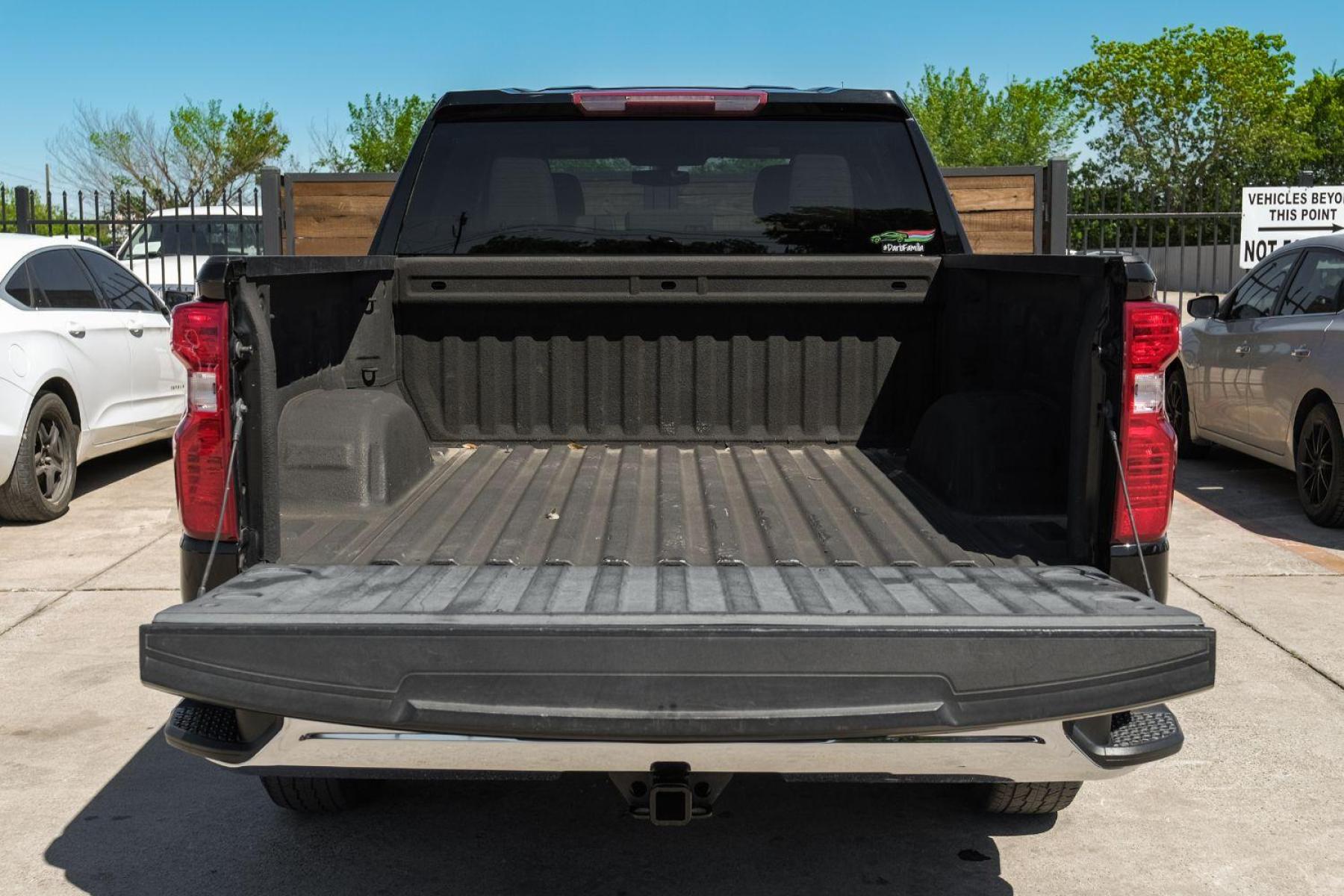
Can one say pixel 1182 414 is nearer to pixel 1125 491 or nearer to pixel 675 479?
pixel 675 479

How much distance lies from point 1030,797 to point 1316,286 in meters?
5.59

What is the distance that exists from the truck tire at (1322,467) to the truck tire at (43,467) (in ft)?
25.1

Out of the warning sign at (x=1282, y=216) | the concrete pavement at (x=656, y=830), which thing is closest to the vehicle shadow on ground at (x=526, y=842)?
the concrete pavement at (x=656, y=830)

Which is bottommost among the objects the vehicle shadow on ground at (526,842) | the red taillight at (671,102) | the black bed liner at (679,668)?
the vehicle shadow on ground at (526,842)

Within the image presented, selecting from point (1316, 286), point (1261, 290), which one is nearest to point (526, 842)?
point (1316, 286)

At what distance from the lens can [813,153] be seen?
469 centimetres

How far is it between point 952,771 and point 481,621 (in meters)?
1.05

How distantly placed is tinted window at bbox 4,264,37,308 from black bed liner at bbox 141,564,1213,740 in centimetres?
601

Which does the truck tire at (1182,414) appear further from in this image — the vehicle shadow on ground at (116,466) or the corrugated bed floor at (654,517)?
the vehicle shadow on ground at (116,466)

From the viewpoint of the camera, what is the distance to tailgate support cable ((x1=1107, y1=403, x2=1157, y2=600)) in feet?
10.2

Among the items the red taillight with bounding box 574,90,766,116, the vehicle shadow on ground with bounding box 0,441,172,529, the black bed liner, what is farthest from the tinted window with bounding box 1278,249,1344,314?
the vehicle shadow on ground with bounding box 0,441,172,529

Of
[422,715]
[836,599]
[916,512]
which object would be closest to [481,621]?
[422,715]

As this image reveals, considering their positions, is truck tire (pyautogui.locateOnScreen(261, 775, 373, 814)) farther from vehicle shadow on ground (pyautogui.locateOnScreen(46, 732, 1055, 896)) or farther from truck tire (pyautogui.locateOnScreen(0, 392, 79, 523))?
truck tire (pyautogui.locateOnScreen(0, 392, 79, 523))

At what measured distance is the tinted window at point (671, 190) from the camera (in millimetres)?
4637
